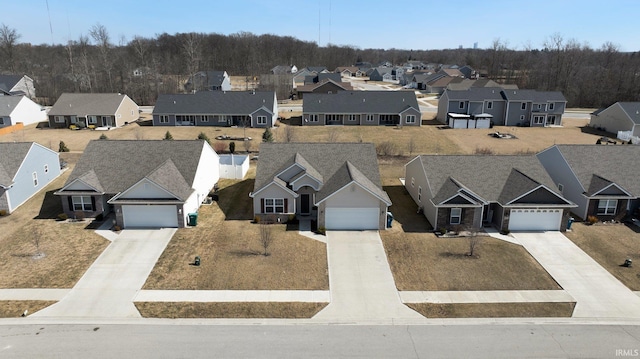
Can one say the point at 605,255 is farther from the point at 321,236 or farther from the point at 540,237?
the point at 321,236

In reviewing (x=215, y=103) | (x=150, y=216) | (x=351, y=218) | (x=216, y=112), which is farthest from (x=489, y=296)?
(x=215, y=103)

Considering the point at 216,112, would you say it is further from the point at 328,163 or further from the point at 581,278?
the point at 581,278

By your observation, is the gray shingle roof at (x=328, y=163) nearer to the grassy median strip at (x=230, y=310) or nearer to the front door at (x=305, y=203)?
the front door at (x=305, y=203)

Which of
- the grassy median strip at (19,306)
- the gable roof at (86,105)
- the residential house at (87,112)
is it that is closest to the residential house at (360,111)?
the residential house at (87,112)

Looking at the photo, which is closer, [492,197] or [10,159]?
[492,197]

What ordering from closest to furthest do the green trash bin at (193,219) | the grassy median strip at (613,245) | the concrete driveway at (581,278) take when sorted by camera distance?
the concrete driveway at (581,278), the grassy median strip at (613,245), the green trash bin at (193,219)
